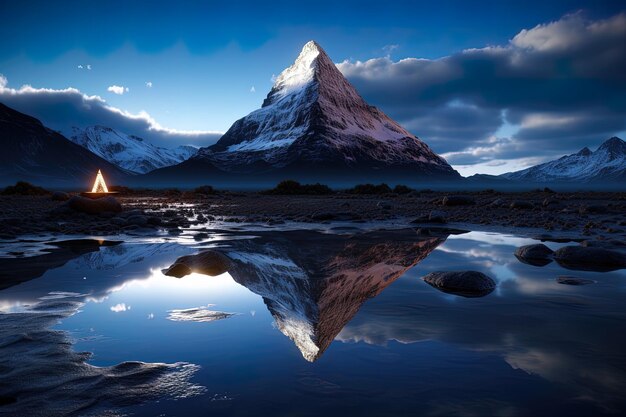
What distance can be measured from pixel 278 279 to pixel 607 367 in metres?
5.57

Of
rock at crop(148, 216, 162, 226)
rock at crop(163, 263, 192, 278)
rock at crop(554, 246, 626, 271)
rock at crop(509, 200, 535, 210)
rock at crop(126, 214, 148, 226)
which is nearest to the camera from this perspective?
rock at crop(163, 263, 192, 278)

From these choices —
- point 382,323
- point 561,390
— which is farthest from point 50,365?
point 561,390

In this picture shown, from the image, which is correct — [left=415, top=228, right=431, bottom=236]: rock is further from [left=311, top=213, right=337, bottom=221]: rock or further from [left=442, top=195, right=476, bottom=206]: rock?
[left=442, top=195, right=476, bottom=206]: rock

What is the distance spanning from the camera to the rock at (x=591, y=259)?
9.74 metres

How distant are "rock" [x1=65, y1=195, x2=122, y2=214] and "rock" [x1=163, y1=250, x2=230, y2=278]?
621 inches

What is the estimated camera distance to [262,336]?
5.11m

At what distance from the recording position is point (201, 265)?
365 inches

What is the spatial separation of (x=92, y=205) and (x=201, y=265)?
16400mm

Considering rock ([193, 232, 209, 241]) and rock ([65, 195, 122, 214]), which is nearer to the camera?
rock ([193, 232, 209, 241])

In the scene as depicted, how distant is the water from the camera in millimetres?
3564

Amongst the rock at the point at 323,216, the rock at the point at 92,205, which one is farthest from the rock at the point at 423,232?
the rock at the point at 92,205

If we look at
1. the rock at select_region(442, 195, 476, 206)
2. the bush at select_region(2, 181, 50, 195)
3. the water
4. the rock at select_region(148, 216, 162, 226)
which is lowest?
the water

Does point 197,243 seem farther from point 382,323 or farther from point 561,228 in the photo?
point 561,228

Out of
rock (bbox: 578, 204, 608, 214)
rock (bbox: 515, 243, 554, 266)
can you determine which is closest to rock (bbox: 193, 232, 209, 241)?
rock (bbox: 515, 243, 554, 266)
